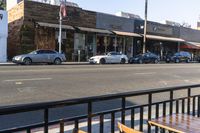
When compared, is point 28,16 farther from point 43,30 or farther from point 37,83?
point 37,83

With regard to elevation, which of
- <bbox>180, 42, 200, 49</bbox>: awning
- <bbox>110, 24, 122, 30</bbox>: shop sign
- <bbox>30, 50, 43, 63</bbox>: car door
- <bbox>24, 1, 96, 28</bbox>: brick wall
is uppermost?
<bbox>24, 1, 96, 28</bbox>: brick wall

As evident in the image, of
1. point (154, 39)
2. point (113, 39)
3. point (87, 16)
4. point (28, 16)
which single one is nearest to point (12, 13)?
point (28, 16)

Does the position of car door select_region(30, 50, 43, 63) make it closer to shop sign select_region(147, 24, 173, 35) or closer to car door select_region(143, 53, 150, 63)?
car door select_region(143, 53, 150, 63)

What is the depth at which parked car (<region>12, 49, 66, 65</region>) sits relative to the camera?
100 ft

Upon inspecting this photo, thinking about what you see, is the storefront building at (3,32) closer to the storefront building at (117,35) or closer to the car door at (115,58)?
the car door at (115,58)

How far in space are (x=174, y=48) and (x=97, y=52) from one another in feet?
64.4

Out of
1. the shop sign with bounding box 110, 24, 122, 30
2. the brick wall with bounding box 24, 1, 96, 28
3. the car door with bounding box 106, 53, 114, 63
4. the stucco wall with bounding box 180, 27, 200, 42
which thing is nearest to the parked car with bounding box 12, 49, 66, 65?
the car door with bounding box 106, 53, 114, 63

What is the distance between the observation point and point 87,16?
43.2 m

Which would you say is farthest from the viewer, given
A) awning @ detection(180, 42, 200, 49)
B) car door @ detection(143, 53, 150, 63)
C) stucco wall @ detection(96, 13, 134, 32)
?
awning @ detection(180, 42, 200, 49)

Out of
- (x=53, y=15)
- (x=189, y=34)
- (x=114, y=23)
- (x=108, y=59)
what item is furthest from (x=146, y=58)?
(x=189, y=34)

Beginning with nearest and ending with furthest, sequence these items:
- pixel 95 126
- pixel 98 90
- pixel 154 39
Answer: pixel 95 126 < pixel 98 90 < pixel 154 39

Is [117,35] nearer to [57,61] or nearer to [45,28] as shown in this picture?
[45,28]

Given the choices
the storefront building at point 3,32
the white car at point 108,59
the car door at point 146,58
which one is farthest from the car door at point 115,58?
the storefront building at point 3,32

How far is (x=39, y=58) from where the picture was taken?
31672 millimetres
